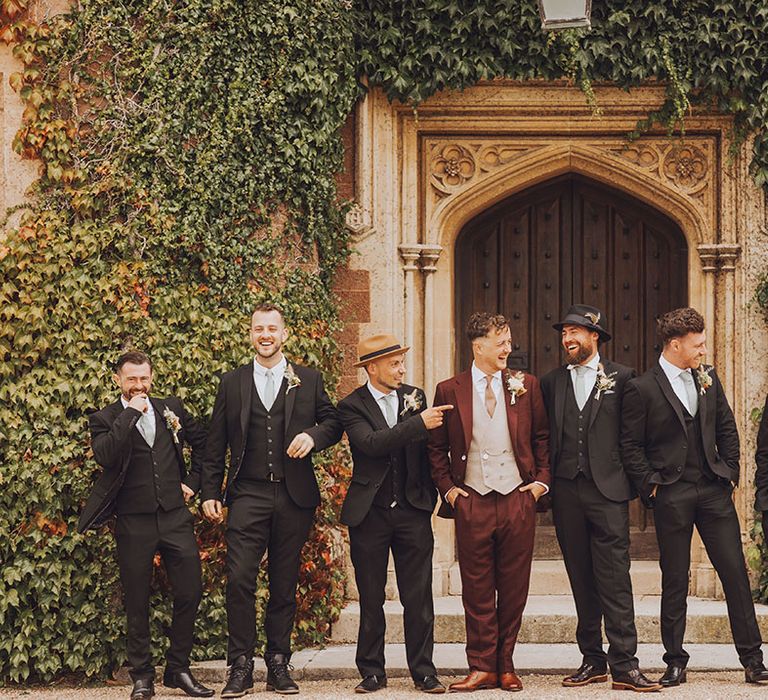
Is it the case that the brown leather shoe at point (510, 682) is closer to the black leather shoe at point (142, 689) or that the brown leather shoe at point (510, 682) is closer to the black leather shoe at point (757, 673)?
the black leather shoe at point (757, 673)

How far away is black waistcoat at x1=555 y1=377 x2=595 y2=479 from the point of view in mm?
7176

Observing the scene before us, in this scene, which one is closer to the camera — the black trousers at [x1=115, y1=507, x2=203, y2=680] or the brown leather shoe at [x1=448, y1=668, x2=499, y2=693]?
the brown leather shoe at [x1=448, y1=668, x2=499, y2=693]

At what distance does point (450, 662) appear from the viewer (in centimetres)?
797

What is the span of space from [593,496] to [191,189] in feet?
10.3

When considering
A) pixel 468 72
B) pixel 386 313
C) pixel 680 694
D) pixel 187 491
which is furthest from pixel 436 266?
pixel 680 694

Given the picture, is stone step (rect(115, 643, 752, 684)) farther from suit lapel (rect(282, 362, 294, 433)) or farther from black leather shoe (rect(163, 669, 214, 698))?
suit lapel (rect(282, 362, 294, 433))

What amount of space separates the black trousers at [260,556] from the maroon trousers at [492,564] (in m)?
0.89

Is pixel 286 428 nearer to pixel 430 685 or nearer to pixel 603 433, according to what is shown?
pixel 430 685

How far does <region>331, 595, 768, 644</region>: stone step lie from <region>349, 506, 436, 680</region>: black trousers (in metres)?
1.46

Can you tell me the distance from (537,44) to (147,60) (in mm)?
2609

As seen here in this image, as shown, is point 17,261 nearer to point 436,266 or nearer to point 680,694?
point 436,266

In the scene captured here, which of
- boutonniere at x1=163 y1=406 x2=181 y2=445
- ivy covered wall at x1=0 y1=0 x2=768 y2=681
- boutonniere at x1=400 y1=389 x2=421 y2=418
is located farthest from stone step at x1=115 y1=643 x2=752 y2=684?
boutonniere at x1=400 y1=389 x2=421 y2=418

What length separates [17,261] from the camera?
8.17m

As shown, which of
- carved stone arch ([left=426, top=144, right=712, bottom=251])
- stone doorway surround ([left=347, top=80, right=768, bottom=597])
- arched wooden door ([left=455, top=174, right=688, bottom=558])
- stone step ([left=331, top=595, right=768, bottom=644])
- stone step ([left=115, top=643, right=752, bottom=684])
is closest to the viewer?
stone step ([left=115, top=643, right=752, bottom=684])
